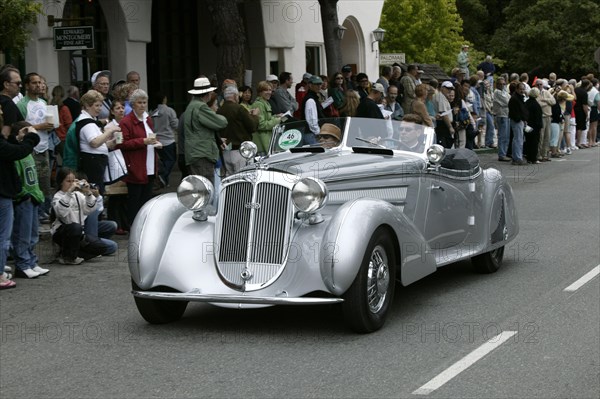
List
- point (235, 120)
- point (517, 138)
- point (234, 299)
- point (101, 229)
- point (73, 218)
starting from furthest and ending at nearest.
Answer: point (517, 138) → point (235, 120) → point (101, 229) → point (73, 218) → point (234, 299)

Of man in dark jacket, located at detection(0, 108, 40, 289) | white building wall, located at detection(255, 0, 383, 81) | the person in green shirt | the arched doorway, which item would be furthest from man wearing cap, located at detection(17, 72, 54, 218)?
the arched doorway

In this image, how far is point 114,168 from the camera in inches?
529

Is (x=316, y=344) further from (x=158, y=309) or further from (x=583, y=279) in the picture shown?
(x=583, y=279)

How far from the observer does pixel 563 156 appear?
29.0 metres

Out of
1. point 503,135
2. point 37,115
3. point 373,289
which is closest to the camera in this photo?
point 373,289

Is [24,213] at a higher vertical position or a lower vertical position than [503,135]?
higher

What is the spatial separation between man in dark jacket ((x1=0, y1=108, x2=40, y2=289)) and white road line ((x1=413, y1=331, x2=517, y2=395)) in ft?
15.8

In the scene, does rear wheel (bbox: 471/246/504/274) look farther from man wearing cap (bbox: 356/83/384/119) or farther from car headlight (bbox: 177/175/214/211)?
man wearing cap (bbox: 356/83/384/119)

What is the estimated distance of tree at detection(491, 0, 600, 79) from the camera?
2480 inches

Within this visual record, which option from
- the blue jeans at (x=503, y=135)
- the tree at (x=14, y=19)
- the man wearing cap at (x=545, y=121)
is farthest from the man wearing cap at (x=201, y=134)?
the man wearing cap at (x=545, y=121)

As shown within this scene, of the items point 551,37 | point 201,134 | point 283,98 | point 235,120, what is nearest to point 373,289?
point 201,134

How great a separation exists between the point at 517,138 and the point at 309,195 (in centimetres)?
1755

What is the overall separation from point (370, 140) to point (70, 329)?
10.6ft

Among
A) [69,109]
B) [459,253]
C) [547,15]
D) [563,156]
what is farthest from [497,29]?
[459,253]
